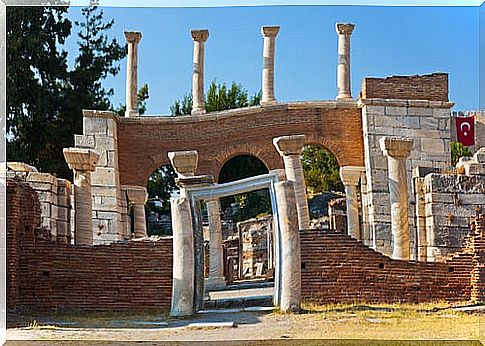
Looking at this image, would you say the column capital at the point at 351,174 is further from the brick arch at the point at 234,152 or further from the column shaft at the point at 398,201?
the column shaft at the point at 398,201

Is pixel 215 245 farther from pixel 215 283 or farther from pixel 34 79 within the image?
pixel 34 79

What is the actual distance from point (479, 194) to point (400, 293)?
264cm

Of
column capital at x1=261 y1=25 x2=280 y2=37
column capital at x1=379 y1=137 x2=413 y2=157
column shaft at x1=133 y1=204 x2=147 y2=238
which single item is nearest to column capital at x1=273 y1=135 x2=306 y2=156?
column capital at x1=379 y1=137 x2=413 y2=157

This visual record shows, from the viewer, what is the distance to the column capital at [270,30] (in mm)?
17766

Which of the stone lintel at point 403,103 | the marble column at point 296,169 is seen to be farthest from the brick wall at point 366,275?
the stone lintel at point 403,103

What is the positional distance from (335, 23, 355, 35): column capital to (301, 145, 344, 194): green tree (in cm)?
710

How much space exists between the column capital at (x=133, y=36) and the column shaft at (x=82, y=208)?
15.6 ft

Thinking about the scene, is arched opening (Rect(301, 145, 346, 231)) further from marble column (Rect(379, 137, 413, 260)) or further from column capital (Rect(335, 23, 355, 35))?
marble column (Rect(379, 137, 413, 260))

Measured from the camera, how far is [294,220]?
11617mm

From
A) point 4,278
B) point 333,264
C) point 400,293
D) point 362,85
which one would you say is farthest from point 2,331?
point 362,85

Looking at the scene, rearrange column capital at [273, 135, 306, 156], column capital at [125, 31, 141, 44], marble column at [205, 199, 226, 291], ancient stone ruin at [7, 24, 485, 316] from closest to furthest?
1. ancient stone ruin at [7, 24, 485, 316]
2. column capital at [273, 135, 306, 156]
3. marble column at [205, 199, 226, 291]
4. column capital at [125, 31, 141, 44]

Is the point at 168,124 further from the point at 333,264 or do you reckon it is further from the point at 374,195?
the point at 333,264

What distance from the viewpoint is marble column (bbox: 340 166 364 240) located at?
17.2m

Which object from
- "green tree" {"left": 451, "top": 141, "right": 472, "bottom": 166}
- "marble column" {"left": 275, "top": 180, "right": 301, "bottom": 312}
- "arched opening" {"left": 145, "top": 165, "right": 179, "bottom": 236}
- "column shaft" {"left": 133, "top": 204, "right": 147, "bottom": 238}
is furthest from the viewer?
"green tree" {"left": 451, "top": 141, "right": 472, "bottom": 166}
